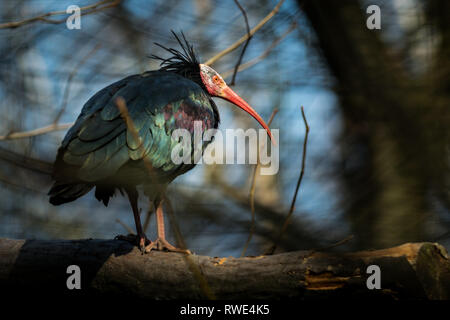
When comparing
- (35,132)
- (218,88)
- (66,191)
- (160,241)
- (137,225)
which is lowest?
(160,241)

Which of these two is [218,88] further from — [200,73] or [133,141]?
[133,141]

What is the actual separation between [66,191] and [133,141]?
0.52m

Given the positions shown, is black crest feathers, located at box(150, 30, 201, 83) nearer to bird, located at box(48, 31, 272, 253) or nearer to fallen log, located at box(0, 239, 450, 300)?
bird, located at box(48, 31, 272, 253)

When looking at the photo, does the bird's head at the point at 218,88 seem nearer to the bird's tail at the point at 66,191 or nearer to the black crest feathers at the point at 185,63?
the black crest feathers at the point at 185,63

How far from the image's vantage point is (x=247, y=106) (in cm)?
477

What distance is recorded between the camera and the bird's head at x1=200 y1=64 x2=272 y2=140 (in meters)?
4.71

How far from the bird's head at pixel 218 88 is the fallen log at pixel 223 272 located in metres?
2.17

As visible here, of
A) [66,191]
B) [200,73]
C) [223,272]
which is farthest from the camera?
[200,73]

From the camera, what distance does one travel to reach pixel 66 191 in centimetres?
306

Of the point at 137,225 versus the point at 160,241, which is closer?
the point at 160,241

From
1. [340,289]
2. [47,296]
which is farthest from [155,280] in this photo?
[340,289]

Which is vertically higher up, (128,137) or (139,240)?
(128,137)

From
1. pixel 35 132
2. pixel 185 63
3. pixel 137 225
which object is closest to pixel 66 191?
pixel 137 225

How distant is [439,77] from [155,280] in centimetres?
282
